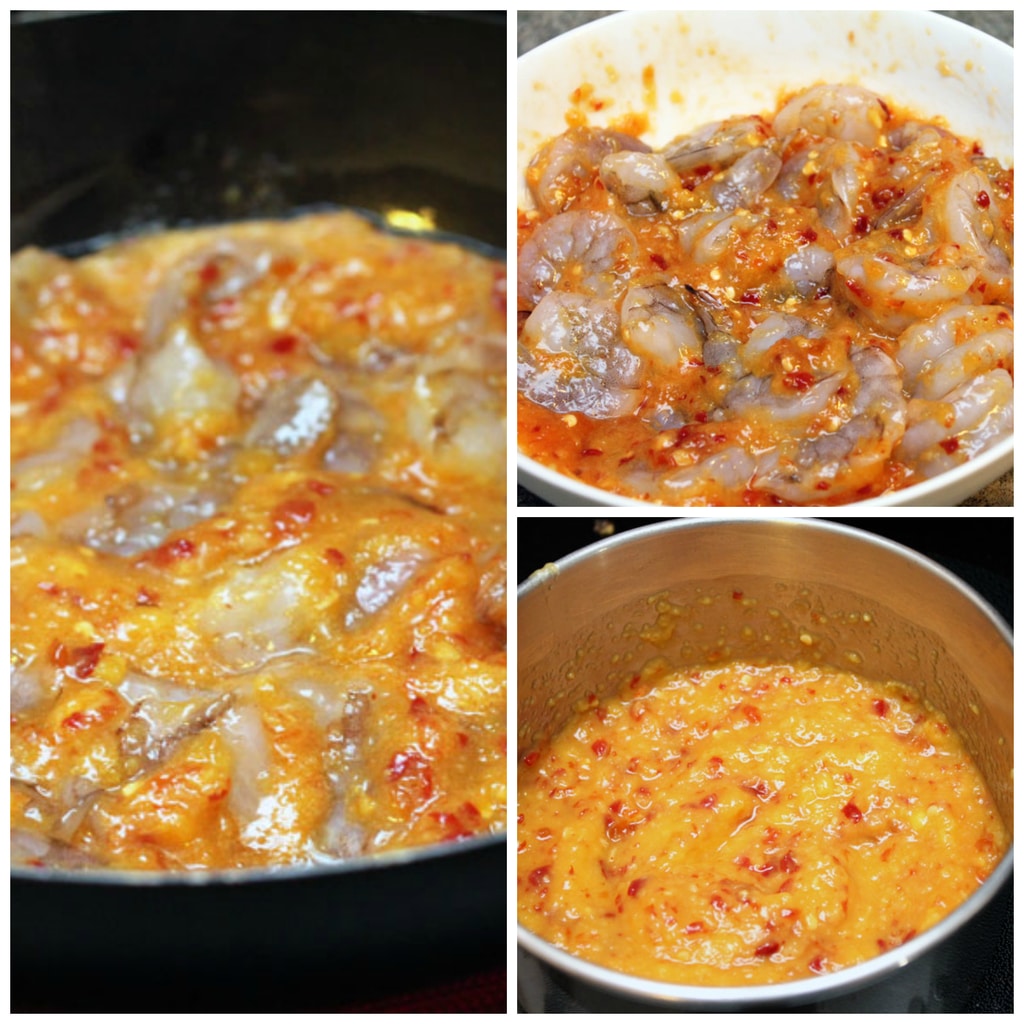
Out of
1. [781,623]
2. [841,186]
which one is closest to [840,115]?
[841,186]

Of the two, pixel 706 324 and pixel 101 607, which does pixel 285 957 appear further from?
pixel 706 324

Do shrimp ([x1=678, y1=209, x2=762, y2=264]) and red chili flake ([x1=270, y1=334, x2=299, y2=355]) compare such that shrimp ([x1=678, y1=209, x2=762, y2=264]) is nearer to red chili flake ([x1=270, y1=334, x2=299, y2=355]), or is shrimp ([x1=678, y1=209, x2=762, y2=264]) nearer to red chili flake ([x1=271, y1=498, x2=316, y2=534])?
red chili flake ([x1=271, y1=498, x2=316, y2=534])

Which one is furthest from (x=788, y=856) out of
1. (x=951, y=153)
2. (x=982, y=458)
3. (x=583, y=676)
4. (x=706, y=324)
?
(x=951, y=153)

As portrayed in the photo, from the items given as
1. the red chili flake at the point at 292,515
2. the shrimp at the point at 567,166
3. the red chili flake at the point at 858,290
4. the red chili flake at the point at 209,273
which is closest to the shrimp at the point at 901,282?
the red chili flake at the point at 858,290

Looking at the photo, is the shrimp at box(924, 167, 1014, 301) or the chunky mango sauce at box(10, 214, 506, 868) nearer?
the shrimp at box(924, 167, 1014, 301)

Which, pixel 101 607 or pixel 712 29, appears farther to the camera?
pixel 101 607

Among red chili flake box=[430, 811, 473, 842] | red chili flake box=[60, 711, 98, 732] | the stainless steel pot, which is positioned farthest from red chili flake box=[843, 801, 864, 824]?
red chili flake box=[60, 711, 98, 732]
